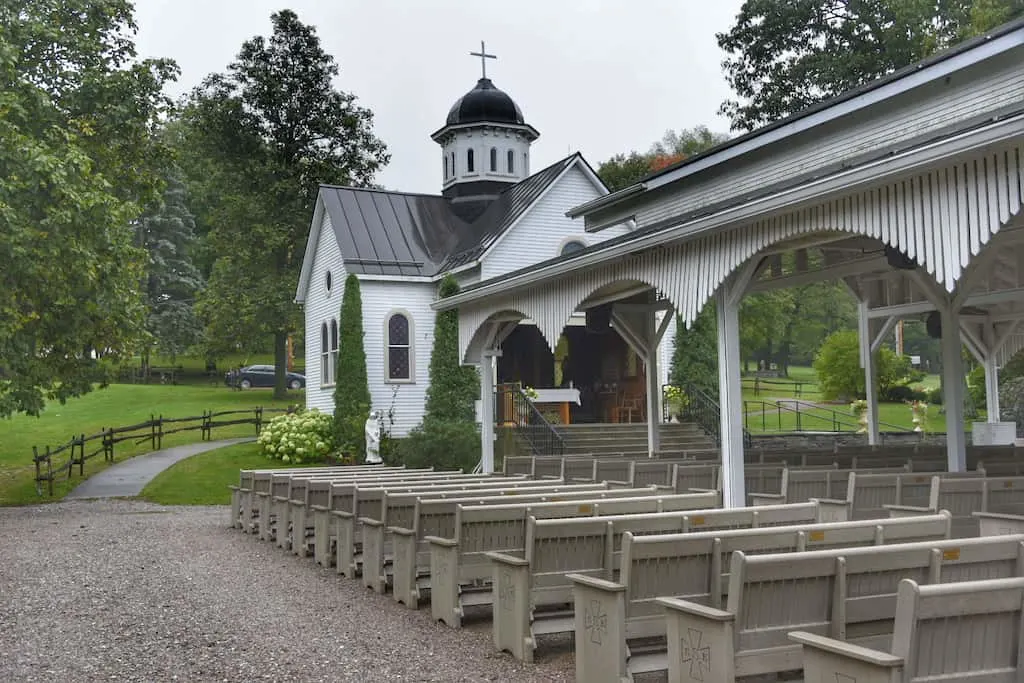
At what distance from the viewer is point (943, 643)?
4.54 meters

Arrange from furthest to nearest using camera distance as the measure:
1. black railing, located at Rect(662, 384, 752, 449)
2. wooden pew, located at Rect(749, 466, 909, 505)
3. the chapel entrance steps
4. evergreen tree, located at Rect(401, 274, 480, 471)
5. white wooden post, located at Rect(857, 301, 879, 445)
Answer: evergreen tree, located at Rect(401, 274, 480, 471), black railing, located at Rect(662, 384, 752, 449), the chapel entrance steps, white wooden post, located at Rect(857, 301, 879, 445), wooden pew, located at Rect(749, 466, 909, 505)

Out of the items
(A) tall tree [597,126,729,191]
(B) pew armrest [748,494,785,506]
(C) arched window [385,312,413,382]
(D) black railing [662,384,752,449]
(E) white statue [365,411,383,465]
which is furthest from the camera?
(A) tall tree [597,126,729,191]

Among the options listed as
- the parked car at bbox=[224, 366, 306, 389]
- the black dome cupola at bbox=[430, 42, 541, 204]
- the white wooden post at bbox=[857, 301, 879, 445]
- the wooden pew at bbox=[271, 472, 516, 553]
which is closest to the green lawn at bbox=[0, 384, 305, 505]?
the parked car at bbox=[224, 366, 306, 389]

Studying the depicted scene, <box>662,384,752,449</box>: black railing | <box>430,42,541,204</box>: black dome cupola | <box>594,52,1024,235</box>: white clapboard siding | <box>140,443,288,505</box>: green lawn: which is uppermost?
<box>430,42,541,204</box>: black dome cupola

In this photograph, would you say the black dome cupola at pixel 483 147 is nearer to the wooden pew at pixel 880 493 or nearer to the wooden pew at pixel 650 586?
the wooden pew at pixel 880 493

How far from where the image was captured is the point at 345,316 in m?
29.5

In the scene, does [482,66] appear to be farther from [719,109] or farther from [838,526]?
[838,526]

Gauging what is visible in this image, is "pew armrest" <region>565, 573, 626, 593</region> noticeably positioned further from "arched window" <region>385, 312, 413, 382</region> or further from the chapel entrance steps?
"arched window" <region>385, 312, 413, 382</region>

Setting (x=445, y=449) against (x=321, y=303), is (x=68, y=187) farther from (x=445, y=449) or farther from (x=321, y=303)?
(x=321, y=303)

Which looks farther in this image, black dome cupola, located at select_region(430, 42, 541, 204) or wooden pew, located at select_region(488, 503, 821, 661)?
black dome cupola, located at select_region(430, 42, 541, 204)

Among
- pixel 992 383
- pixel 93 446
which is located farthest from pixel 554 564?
pixel 93 446

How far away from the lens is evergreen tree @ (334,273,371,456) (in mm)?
28984

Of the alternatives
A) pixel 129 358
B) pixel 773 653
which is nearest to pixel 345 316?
pixel 129 358

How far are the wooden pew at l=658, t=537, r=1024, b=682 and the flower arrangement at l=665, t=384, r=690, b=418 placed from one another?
22726 mm
